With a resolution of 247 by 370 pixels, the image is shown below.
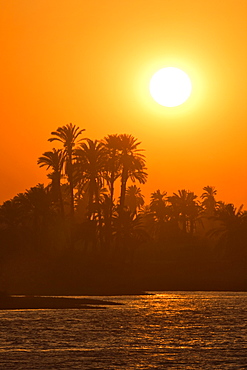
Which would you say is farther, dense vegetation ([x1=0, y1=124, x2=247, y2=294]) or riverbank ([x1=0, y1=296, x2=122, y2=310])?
dense vegetation ([x1=0, y1=124, x2=247, y2=294])

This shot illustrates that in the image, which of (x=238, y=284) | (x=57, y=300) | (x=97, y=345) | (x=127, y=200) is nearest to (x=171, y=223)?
(x=127, y=200)

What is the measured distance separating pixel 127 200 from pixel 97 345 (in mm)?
131144

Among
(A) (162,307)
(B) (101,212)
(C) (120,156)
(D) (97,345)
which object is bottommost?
(D) (97,345)

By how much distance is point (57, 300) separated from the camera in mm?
77938

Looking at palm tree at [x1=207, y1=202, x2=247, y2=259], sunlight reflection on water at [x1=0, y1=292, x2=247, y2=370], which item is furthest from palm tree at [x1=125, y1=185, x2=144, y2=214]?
sunlight reflection on water at [x1=0, y1=292, x2=247, y2=370]

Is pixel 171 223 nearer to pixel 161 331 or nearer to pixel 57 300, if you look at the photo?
pixel 57 300

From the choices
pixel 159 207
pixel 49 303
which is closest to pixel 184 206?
pixel 159 207

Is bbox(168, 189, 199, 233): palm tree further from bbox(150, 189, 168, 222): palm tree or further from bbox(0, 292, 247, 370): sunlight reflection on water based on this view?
bbox(0, 292, 247, 370): sunlight reflection on water

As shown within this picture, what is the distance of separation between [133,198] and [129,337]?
127 m

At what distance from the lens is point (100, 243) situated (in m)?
119

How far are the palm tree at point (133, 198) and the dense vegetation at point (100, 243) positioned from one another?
4451cm

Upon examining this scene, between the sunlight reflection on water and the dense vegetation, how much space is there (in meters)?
28.3

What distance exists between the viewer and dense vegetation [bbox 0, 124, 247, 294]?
10300 centimetres

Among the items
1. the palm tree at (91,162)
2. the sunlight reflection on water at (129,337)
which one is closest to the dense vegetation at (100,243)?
the palm tree at (91,162)
